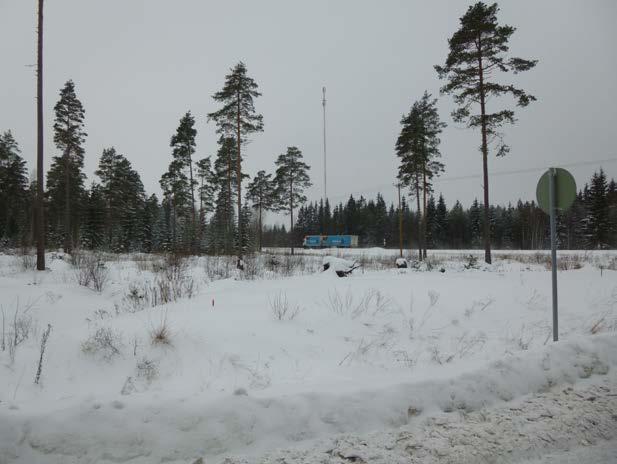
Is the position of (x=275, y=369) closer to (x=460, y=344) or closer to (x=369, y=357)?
(x=369, y=357)

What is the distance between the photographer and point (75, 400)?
8.47 feet

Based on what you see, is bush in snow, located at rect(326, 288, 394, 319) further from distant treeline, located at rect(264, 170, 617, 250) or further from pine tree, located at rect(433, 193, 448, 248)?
pine tree, located at rect(433, 193, 448, 248)

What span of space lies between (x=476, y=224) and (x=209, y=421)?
63.0 m

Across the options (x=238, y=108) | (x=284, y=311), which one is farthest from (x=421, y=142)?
(x=284, y=311)

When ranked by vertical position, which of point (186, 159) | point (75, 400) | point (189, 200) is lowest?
point (75, 400)

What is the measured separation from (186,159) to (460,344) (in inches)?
1184

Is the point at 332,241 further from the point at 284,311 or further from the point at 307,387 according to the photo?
the point at 307,387

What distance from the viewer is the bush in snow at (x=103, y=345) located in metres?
3.46

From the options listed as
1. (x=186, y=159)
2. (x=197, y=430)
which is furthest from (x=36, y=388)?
(x=186, y=159)

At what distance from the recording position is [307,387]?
116 inches

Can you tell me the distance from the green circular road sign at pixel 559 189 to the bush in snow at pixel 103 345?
6.82 m

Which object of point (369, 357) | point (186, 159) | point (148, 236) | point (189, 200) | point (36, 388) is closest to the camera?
point (36, 388)

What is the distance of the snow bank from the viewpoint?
89.0 inches

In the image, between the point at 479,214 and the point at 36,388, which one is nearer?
the point at 36,388
